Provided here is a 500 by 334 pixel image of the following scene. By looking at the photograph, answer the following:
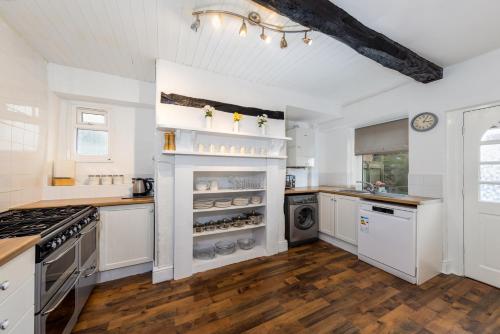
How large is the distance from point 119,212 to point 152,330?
3.97 feet

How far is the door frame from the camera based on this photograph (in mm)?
2299

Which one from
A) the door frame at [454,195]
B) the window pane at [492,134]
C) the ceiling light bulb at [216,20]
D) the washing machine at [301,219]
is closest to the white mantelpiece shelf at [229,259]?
the washing machine at [301,219]

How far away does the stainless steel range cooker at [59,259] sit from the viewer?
1.11 m

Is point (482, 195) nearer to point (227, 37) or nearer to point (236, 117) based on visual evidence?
point (236, 117)

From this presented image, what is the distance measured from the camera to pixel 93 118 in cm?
271

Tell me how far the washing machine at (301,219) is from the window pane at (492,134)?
2120mm

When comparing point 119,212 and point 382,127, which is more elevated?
point 382,127

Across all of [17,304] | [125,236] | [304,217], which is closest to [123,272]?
[125,236]

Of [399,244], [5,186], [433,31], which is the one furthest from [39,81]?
[399,244]

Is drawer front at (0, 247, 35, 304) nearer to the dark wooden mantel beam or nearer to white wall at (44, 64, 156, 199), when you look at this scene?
white wall at (44, 64, 156, 199)

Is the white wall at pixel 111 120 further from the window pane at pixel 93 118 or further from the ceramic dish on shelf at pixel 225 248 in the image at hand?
the ceramic dish on shelf at pixel 225 248

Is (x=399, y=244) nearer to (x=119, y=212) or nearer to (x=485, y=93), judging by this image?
(x=485, y=93)

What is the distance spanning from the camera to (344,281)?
2.19 meters

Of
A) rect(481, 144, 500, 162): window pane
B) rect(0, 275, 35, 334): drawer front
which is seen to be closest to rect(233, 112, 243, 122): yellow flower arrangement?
rect(0, 275, 35, 334): drawer front
